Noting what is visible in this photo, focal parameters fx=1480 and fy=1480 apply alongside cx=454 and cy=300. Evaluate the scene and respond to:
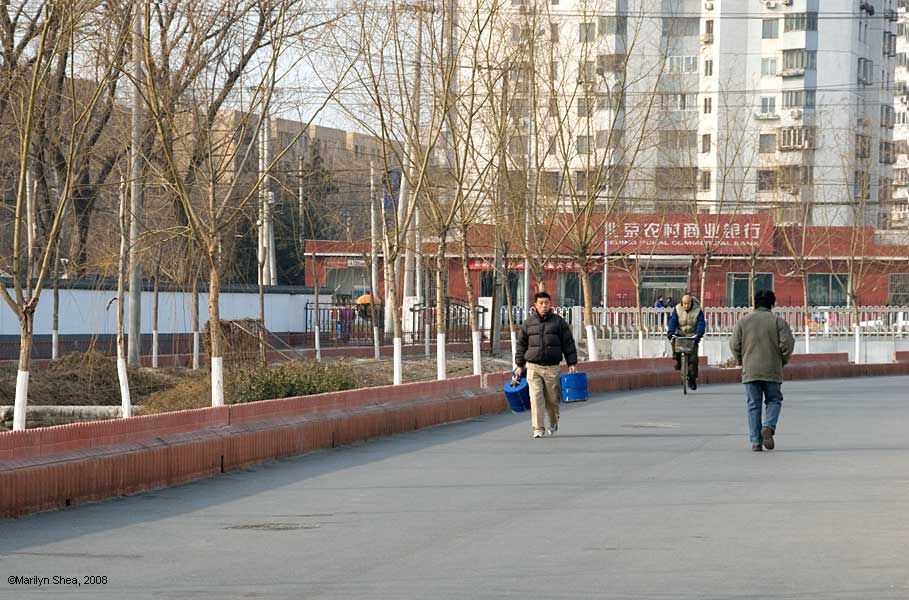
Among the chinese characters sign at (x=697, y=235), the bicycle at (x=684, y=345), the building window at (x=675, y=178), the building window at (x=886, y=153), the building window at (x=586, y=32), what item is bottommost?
the bicycle at (x=684, y=345)

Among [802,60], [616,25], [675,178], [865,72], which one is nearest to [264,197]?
[616,25]

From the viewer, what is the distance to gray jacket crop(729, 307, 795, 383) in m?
16.0

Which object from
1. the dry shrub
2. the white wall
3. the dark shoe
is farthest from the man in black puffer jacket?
the white wall

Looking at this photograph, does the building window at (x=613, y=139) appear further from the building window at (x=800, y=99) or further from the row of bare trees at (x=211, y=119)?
the building window at (x=800, y=99)

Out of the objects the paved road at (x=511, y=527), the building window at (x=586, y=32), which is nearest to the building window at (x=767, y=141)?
the building window at (x=586, y=32)

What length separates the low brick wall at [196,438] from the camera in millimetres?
11250

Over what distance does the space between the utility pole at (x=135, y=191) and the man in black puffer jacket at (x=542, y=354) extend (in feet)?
16.5

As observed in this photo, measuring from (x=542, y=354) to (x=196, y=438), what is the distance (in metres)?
5.40

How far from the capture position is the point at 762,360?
16016 millimetres

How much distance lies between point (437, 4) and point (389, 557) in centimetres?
1824

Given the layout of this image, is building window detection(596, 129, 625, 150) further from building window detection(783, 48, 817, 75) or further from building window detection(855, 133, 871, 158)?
building window detection(783, 48, 817, 75)

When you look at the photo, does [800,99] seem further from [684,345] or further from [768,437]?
[768,437]

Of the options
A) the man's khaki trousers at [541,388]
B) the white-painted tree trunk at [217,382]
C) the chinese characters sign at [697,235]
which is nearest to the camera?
the white-painted tree trunk at [217,382]

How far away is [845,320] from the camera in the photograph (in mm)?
49938
